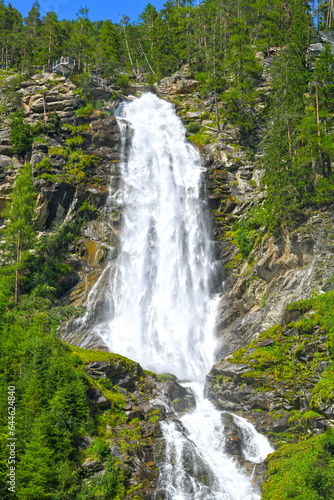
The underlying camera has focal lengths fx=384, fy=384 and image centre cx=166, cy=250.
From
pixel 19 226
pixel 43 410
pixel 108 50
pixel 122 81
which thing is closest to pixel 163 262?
pixel 19 226

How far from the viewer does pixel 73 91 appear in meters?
46.3

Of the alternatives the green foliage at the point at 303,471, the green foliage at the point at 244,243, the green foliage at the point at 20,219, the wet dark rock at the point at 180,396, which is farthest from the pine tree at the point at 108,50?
the green foliage at the point at 303,471

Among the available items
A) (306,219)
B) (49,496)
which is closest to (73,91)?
(306,219)

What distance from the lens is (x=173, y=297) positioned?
107 ft

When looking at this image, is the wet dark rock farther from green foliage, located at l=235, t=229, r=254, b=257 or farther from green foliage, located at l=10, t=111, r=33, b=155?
green foliage, located at l=10, t=111, r=33, b=155

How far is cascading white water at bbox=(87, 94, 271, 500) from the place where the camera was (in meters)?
18.0

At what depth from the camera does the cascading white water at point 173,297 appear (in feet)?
59.2

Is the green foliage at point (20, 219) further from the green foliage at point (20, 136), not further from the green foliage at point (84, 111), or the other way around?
the green foliage at point (84, 111)

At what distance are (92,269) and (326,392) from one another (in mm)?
22412

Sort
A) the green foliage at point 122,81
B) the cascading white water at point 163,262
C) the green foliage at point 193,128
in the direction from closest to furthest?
the cascading white water at point 163,262
the green foliage at point 193,128
the green foliage at point 122,81

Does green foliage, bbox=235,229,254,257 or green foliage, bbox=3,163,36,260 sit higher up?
green foliage, bbox=3,163,36,260

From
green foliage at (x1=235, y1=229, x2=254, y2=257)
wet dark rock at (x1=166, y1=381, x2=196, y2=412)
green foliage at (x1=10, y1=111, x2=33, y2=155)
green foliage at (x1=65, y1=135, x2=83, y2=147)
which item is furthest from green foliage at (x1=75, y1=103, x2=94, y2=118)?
wet dark rock at (x1=166, y1=381, x2=196, y2=412)

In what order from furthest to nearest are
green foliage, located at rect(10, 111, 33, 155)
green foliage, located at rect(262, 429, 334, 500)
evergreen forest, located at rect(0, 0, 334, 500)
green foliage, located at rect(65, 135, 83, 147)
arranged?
green foliage, located at rect(65, 135, 83, 147) → green foliage, located at rect(10, 111, 33, 155) → evergreen forest, located at rect(0, 0, 334, 500) → green foliage, located at rect(262, 429, 334, 500)

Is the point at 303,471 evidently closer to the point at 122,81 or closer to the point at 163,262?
the point at 163,262
